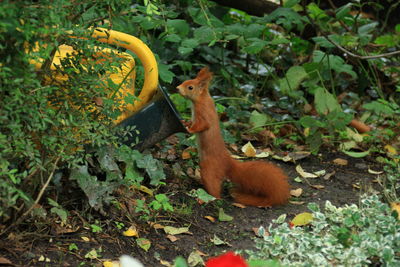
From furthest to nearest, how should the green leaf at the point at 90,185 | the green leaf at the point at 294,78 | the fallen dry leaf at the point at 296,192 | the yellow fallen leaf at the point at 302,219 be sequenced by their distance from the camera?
the green leaf at the point at 294,78
the fallen dry leaf at the point at 296,192
the yellow fallen leaf at the point at 302,219
the green leaf at the point at 90,185

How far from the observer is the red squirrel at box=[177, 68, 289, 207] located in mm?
3676

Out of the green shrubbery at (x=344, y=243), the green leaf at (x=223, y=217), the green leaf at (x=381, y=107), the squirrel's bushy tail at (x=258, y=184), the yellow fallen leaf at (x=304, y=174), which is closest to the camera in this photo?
the green shrubbery at (x=344, y=243)

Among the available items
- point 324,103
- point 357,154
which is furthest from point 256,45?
point 357,154

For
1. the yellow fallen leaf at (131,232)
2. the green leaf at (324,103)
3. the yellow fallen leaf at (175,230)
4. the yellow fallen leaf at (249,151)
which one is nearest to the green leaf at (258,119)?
the yellow fallen leaf at (249,151)

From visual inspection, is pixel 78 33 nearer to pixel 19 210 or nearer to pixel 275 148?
pixel 19 210

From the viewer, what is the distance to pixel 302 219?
11.0 feet

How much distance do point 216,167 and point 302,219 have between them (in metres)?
0.62

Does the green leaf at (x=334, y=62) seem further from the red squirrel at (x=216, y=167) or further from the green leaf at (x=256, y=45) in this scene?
the red squirrel at (x=216, y=167)

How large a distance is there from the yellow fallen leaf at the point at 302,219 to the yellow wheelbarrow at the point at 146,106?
0.77m

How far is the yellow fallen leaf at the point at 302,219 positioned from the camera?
335 centimetres

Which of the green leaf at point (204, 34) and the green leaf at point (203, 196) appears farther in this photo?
the green leaf at point (204, 34)

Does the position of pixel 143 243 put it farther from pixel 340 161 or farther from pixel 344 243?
pixel 340 161

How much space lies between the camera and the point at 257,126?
476 cm

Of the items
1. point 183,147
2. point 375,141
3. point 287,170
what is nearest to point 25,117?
point 183,147
